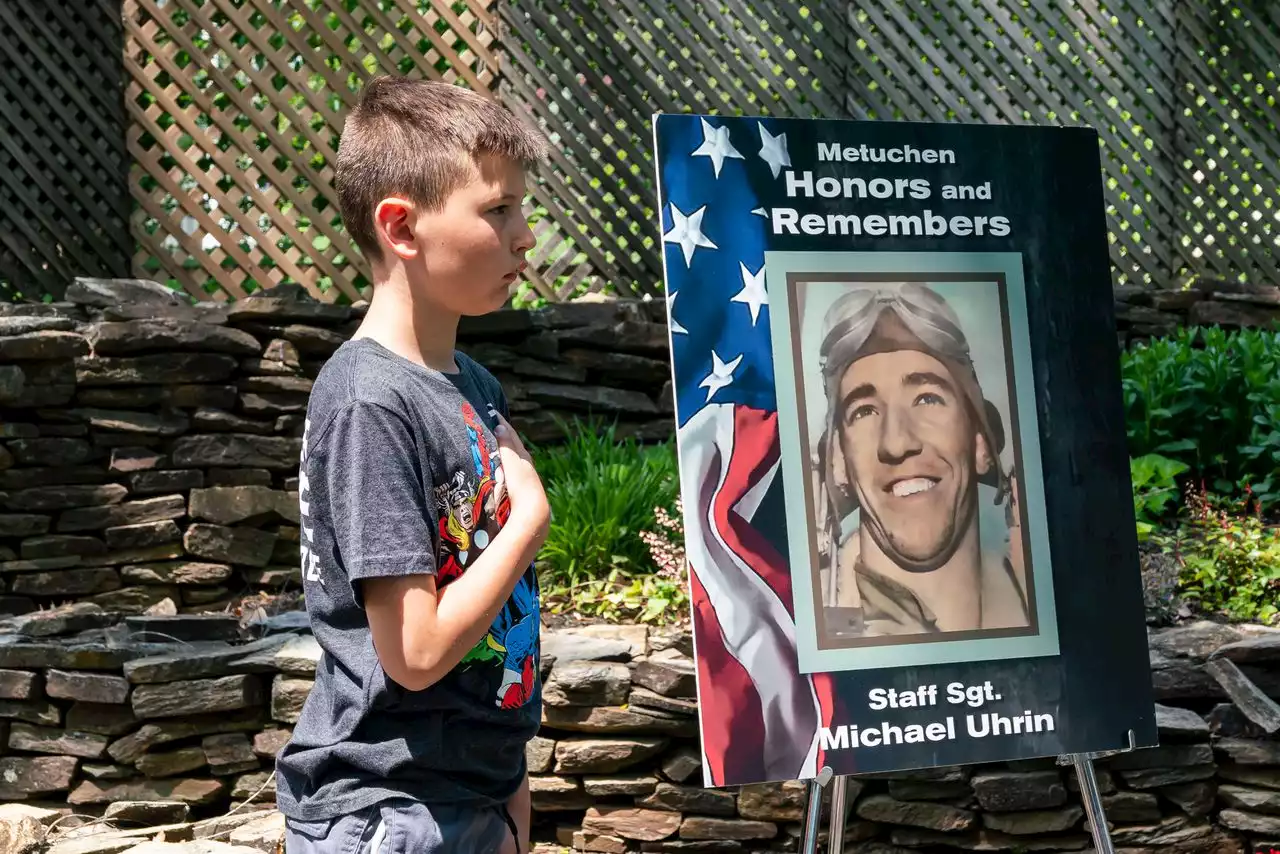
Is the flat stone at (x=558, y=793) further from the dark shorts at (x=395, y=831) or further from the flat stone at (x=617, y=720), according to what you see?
the dark shorts at (x=395, y=831)

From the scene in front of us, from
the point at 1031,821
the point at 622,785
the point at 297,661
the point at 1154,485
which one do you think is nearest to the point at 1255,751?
the point at 1031,821

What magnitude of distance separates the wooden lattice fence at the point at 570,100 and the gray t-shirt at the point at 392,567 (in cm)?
370

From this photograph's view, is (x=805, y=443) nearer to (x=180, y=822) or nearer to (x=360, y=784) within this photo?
(x=360, y=784)

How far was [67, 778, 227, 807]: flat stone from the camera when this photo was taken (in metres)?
3.27

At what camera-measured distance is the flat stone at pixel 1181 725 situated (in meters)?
2.99

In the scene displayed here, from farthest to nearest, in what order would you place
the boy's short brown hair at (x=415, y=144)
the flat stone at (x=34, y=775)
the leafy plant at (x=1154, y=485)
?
1. the leafy plant at (x=1154, y=485)
2. the flat stone at (x=34, y=775)
3. the boy's short brown hair at (x=415, y=144)

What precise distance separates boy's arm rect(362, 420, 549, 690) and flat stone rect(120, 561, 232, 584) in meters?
3.20

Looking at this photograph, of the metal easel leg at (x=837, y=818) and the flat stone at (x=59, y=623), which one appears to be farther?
the flat stone at (x=59, y=623)

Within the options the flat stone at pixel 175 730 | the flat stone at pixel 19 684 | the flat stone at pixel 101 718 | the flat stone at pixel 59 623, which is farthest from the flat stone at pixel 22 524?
the flat stone at pixel 175 730

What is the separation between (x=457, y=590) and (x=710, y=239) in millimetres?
1104

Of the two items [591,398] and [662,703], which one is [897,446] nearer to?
[662,703]

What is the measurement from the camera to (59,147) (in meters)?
4.67

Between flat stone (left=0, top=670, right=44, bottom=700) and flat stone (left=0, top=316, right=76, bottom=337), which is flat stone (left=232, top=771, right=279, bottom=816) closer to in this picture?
flat stone (left=0, top=670, right=44, bottom=700)

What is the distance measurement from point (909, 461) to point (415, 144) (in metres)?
1.22
